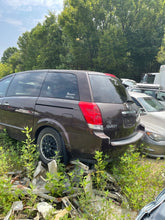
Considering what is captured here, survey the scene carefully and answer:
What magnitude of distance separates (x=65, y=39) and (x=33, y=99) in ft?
82.1

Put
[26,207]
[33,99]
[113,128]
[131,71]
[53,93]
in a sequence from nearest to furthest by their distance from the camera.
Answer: [26,207] < [113,128] < [53,93] < [33,99] < [131,71]

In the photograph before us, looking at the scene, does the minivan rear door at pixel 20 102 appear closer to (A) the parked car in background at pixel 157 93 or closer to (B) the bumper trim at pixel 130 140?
(B) the bumper trim at pixel 130 140

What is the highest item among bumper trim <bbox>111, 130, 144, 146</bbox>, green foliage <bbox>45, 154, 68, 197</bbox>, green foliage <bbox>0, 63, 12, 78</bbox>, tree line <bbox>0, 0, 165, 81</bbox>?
tree line <bbox>0, 0, 165, 81</bbox>

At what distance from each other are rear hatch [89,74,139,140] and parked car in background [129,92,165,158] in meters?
1.14

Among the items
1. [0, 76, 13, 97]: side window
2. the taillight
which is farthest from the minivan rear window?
[0, 76, 13, 97]: side window

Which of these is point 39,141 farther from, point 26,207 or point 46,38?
point 46,38

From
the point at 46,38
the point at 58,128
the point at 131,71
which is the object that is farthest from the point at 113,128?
the point at 46,38

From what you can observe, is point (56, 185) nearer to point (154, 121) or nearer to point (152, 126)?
point (152, 126)

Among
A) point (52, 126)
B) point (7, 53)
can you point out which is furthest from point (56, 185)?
point (7, 53)

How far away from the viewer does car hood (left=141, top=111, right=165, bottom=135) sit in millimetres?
4285

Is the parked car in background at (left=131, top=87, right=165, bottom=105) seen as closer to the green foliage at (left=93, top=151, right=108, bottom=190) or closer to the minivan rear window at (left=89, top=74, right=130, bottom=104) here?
the minivan rear window at (left=89, top=74, right=130, bottom=104)

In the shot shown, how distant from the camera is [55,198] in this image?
2.31 m

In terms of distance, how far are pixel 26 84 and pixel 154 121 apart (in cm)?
350

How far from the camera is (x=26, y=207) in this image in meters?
2.16
